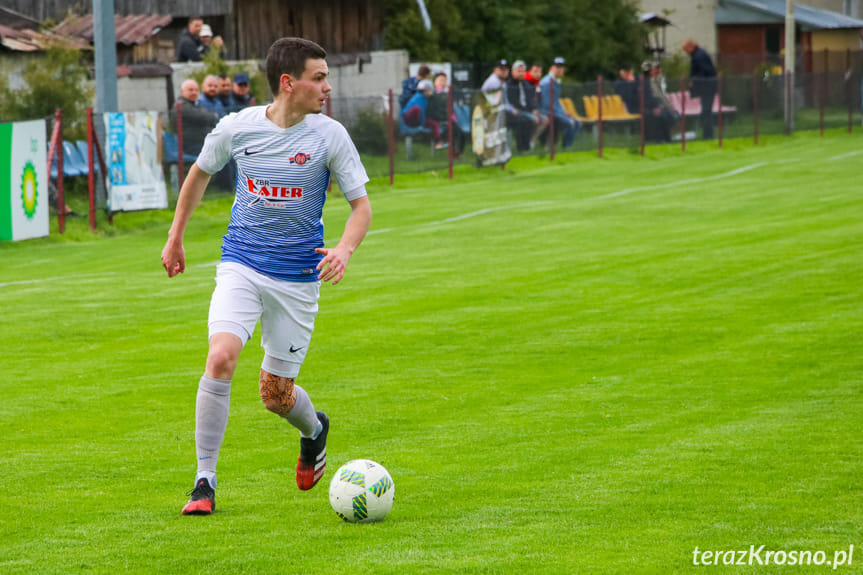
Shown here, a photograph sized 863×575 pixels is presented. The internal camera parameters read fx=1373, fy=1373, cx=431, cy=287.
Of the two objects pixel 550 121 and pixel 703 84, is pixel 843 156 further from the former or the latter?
pixel 550 121

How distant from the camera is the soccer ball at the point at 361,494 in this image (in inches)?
247

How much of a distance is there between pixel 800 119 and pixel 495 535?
37.6 meters

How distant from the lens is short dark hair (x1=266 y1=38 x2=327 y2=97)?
21.6 feet

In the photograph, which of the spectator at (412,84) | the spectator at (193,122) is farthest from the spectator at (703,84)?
the spectator at (193,122)

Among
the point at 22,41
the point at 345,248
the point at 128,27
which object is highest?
the point at 128,27

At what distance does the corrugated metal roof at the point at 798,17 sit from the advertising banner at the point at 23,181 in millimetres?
50078

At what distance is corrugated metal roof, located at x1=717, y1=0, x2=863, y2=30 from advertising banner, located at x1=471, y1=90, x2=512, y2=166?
123ft

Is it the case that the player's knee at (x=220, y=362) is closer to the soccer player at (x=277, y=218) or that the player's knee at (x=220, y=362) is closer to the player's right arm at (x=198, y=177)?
the soccer player at (x=277, y=218)

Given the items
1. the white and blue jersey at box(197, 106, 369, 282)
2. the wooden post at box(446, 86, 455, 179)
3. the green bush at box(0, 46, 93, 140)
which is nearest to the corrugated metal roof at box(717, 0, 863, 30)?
the wooden post at box(446, 86, 455, 179)

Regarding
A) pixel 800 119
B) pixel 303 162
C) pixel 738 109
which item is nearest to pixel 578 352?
pixel 303 162

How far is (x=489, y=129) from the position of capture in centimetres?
2961

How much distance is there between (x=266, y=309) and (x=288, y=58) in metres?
1.22

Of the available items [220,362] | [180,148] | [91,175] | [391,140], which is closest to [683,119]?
[391,140]

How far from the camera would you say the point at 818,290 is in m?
13.9
